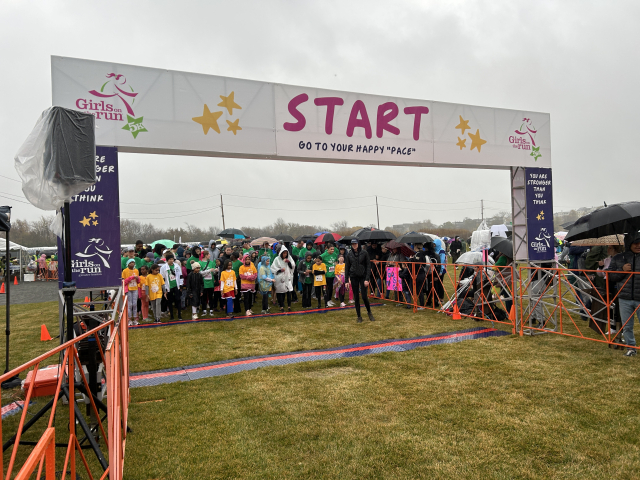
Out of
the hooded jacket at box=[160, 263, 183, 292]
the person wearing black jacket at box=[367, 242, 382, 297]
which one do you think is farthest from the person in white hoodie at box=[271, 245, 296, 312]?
the person wearing black jacket at box=[367, 242, 382, 297]

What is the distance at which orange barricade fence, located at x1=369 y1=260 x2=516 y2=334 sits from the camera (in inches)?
367

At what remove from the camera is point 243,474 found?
3383 mm

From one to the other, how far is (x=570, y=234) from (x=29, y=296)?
1918 centimetres

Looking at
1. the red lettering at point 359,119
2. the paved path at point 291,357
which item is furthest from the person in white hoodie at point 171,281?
the red lettering at point 359,119

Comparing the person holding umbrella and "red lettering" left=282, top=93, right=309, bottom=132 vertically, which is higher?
"red lettering" left=282, top=93, right=309, bottom=132

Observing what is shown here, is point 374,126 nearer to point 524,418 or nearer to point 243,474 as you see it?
point 524,418

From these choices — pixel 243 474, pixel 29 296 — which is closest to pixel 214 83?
pixel 243 474

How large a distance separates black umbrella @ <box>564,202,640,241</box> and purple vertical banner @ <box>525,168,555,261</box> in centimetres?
120

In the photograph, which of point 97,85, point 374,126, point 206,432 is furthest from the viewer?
point 374,126

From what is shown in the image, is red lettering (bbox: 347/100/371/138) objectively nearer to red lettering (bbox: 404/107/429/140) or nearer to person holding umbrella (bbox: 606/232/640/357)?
red lettering (bbox: 404/107/429/140)

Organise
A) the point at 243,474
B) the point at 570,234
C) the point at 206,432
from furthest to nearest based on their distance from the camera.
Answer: the point at 570,234 < the point at 206,432 < the point at 243,474

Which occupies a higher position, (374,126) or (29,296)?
(374,126)

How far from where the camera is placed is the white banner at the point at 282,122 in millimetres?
6477

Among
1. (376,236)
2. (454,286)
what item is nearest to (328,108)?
(454,286)
